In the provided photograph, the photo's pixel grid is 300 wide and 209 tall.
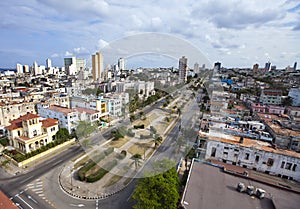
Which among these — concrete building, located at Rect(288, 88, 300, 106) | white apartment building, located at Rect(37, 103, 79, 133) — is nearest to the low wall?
white apartment building, located at Rect(37, 103, 79, 133)

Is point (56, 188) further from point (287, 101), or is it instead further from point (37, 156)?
point (287, 101)

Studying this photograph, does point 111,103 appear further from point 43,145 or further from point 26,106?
point 26,106

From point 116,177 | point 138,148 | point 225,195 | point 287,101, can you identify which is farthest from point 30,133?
point 287,101

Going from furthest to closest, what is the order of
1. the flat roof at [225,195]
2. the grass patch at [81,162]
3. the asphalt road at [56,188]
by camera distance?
the grass patch at [81,162] < the asphalt road at [56,188] < the flat roof at [225,195]

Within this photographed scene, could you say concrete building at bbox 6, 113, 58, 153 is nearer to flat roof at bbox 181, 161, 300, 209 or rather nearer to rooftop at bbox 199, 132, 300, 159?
flat roof at bbox 181, 161, 300, 209

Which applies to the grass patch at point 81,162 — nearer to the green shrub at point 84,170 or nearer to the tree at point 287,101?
the green shrub at point 84,170

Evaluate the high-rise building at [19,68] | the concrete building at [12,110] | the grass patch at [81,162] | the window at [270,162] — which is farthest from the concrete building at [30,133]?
the high-rise building at [19,68]
